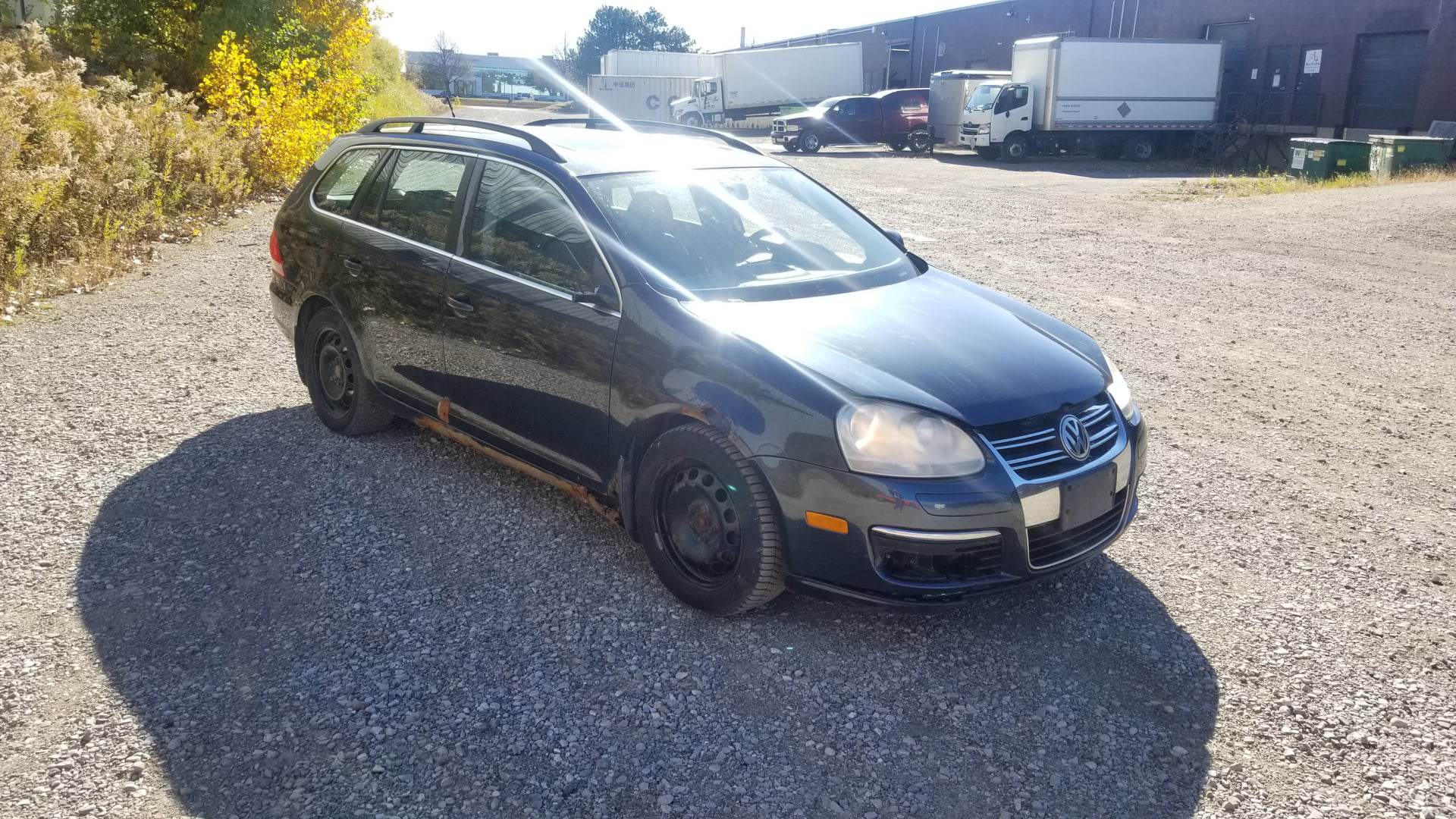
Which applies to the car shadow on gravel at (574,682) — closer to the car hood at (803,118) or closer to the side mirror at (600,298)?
the side mirror at (600,298)

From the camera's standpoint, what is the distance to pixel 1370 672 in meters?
3.53

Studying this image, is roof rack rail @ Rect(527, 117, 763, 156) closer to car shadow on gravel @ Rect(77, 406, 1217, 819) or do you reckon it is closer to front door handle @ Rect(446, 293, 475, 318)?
front door handle @ Rect(446, 293, 475, 318)

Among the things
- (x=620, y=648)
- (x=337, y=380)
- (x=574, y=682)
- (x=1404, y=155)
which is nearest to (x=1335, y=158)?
(x=1404, y=155)

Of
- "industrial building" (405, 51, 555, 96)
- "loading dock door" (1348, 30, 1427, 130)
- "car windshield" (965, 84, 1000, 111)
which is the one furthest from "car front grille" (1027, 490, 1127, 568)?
"industrial building" (405, 51, 555, 96)

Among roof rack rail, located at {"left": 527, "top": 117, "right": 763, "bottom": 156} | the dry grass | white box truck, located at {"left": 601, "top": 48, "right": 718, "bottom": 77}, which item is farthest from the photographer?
Answer: white box truck, located at {"left": 601, "top": 48, "right": 718, "bottom": 77}

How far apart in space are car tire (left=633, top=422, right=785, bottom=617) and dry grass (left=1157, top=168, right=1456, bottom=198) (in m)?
18.0

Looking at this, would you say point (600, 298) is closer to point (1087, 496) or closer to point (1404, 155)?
point (1087, 496)

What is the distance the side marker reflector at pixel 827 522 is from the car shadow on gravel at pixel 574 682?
1.62 feet

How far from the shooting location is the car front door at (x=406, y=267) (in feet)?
15.4

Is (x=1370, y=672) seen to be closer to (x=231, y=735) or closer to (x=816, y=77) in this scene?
(x=231, y=735)

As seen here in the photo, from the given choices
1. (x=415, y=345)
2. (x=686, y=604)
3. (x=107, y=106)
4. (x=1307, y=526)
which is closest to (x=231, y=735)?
(x=686, y=604)

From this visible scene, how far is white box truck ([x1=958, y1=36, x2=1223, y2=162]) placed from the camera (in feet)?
94.3

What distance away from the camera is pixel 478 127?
16.9 feet

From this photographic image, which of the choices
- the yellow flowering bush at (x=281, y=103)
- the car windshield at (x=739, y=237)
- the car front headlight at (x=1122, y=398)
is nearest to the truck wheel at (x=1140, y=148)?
the yellow flowering bush at (x=281, y=103)
